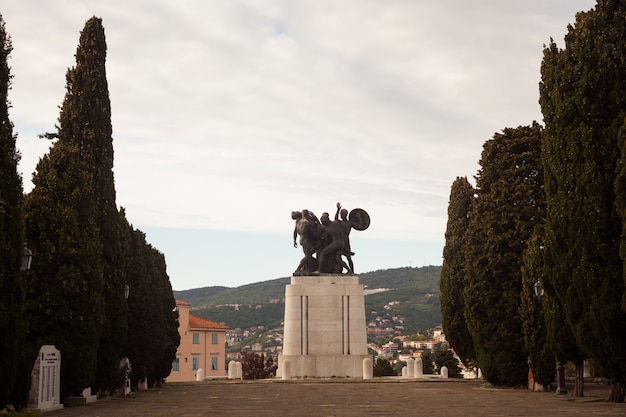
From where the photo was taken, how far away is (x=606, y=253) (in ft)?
69.9

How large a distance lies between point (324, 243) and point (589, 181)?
30.7 meters

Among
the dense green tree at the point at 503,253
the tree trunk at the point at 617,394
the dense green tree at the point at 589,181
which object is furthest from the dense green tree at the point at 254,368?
the dense green tree at the point at 589,181

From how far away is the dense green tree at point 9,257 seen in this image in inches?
719

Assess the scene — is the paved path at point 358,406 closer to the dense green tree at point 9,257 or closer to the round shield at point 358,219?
the dense green tree at point 9,257

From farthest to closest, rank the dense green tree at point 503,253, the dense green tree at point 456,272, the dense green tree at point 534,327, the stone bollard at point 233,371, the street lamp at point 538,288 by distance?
the stone bollard at point 233,371
the dense green tree at point 456,272
the dense green tree at point 503,253
the dense green tree at point 534,327
the street lamp at point 538,288

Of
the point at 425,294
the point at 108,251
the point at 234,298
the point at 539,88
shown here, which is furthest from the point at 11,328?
the point at 234,298

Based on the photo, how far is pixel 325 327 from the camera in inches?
1970

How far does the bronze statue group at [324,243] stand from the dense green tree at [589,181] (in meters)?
27.7

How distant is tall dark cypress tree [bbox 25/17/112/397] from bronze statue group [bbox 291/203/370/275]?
2436 cm

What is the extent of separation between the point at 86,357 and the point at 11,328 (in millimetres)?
5791

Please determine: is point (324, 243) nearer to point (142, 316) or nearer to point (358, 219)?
point (358, 219)

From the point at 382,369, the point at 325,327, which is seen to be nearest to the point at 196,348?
the point at 382,369

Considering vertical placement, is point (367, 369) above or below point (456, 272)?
below

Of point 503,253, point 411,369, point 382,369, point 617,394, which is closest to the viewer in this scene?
point 617,394
